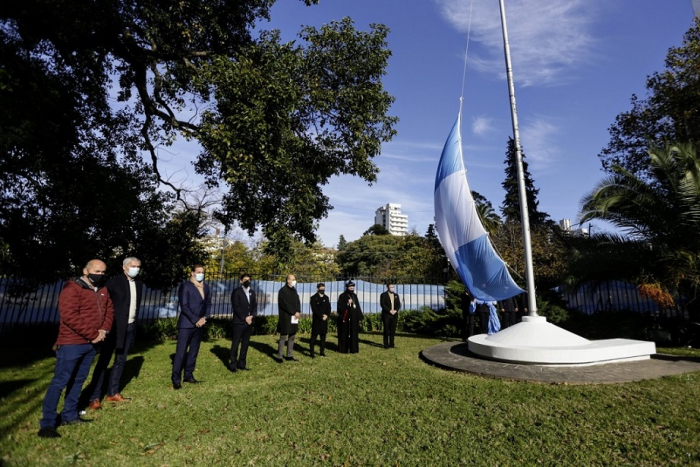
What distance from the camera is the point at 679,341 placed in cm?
1052

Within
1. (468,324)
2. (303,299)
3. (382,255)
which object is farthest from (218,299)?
(382,255)

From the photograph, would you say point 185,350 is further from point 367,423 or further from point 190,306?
point 367,423

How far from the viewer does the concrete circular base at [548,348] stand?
743 cm

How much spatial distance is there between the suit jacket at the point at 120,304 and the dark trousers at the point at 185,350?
87 cm

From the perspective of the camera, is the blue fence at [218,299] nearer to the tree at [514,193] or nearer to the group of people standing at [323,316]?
the group of people standing at [323,316]

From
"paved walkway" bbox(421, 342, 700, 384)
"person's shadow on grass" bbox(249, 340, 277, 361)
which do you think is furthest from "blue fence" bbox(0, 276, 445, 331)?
"paved walkway" bbox(421, 342, 700, 384)

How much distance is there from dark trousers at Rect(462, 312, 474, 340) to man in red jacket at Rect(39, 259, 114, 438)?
9609 millimetres

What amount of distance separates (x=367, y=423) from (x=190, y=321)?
11.9 ft

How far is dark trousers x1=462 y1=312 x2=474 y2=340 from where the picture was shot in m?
11.7

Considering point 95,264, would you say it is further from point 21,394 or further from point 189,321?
point 21,394

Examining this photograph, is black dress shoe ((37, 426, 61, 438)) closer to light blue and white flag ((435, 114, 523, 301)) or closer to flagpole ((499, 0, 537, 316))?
light blue and white flag ((435, 114, 523, 301))

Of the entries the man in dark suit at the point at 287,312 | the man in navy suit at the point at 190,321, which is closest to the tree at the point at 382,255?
the man in dark suit at the point at 287,312

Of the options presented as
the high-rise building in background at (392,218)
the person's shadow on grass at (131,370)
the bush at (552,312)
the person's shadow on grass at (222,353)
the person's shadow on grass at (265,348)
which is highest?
the high-rise building in background at (392,218)

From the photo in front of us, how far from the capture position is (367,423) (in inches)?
183
